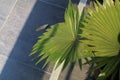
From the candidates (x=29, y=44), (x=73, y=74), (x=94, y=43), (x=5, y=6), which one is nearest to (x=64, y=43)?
(x=94, y=43)

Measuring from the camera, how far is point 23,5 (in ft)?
15.3

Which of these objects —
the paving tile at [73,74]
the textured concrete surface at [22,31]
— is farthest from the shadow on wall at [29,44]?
the paving tile at [73,74]

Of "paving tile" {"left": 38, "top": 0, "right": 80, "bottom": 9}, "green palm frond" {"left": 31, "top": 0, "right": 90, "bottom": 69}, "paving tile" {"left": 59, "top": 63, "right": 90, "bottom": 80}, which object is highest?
"paving tile" {"left": 38, "top": 0, "right": 80, "bottom": 9}

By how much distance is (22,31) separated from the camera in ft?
14.3

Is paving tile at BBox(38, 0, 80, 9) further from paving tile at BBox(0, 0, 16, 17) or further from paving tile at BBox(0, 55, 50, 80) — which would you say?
paving tile at BBox(0, 55, 50, 80)

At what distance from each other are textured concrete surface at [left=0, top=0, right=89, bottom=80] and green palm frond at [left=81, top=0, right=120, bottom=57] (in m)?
1.84

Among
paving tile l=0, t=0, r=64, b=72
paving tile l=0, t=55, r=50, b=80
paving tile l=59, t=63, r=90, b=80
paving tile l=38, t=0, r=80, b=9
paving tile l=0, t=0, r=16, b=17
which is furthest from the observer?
paving tile l=38, t=0, r=80, b=9

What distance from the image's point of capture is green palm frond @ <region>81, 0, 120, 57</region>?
2156 millimetres

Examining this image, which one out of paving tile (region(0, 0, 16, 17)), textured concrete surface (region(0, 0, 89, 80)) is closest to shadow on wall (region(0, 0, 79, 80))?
textured concrete surface (region(0, 0, 89, 80))

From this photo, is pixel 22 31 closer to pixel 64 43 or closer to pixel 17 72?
pixel 17 72

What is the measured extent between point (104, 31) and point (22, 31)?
2340mm

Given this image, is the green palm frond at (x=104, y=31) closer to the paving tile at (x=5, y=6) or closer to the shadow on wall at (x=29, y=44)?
the shadow on wall at (x=29, y=44)

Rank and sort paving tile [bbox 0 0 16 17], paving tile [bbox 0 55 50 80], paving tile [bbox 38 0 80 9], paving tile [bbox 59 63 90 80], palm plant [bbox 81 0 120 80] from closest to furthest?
palm plant [bbox 81 0 120 80], paving tile [bbox 59 63 90 80], paving tile [bbox 0 55 50 80], paving tile [bbox 0 0 16 17], paving tile [bbox 38 0 80 9]

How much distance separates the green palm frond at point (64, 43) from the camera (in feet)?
7.34
